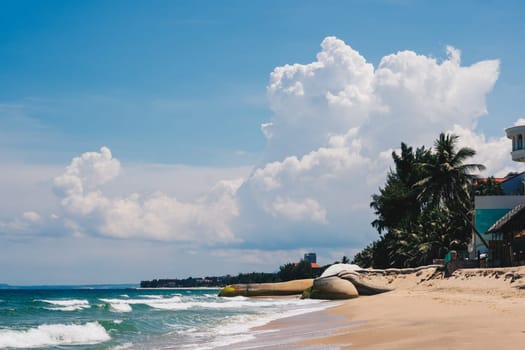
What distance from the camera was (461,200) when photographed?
157 feet

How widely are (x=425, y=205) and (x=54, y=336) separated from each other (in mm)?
44187

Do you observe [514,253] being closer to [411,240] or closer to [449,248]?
[449,248]

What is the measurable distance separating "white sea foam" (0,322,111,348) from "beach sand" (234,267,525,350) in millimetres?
6053

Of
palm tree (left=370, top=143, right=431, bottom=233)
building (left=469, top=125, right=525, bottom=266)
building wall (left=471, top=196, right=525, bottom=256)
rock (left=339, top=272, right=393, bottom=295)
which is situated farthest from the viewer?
palm tree (left=370, top=143, right=431, bottom=233)

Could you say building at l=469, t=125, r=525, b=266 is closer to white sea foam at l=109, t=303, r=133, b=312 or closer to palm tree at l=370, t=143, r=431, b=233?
palm tree at l=370, t=143, r=431, b=233

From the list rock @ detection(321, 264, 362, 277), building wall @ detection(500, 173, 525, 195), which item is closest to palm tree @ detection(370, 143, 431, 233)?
building wall @ detection(500, 173, 525, 195)

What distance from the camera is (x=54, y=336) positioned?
75.1 ft

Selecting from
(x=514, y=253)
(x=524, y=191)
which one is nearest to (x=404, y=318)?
(x=514, y=253)

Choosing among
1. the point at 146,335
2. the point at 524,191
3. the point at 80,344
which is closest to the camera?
the point at 80,344

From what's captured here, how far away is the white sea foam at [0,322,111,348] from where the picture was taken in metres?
21.3

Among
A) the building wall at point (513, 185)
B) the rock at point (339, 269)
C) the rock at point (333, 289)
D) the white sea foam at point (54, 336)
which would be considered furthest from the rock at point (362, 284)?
the building wall at point (513, 185)

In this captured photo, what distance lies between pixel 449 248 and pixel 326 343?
35788 mm

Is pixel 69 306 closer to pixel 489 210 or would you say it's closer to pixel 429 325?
pixel 489 210

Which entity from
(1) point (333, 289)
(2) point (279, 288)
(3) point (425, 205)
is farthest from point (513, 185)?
(1) point (333, 289)
